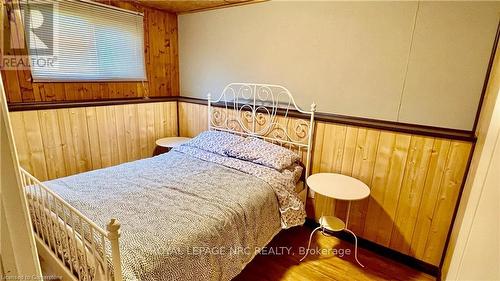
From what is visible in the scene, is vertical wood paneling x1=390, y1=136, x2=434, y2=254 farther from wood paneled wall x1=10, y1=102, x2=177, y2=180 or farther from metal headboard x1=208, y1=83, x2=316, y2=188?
wood paneled wall x1=10, y1=102, x2=177, y2=180

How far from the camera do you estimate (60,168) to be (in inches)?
96.0

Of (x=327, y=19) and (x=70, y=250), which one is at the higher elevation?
(x=327, y=19)

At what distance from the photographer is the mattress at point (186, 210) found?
1.24 metres

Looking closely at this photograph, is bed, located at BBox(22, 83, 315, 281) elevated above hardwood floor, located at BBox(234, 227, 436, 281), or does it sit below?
above

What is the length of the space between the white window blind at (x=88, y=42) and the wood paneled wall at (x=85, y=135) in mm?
373

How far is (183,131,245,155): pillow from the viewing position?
2.52 meters

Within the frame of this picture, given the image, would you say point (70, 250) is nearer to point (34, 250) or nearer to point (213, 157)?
point (34, 250)

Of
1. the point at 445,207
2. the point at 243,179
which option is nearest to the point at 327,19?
the point at 243,179

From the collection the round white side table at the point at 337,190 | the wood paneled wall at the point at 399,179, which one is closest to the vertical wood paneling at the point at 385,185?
the wood paneled wall at the point at 399,179

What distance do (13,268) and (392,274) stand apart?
2.33 m

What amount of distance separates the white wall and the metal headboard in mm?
135

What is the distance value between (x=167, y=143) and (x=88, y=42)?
130 cm
